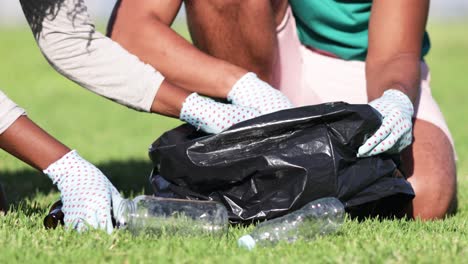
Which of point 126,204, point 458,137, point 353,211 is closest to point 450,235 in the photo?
point 353,211

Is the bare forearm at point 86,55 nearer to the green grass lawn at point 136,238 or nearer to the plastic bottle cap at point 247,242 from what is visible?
the green grass lawn at point 136,238

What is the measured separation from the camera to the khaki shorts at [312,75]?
4293 mm

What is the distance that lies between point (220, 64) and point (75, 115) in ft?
18.6

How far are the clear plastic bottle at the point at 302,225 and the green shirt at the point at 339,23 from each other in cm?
150

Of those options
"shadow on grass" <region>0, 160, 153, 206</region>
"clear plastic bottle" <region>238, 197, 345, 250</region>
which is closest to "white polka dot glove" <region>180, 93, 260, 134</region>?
"clear plastic bottle" <region>238, 197, 345, 250</region>

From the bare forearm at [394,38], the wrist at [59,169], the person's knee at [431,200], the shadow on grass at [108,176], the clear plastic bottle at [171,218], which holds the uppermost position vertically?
the bare forearm at [394,38]

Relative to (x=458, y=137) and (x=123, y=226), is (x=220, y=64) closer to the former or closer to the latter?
(x=123, y=226)

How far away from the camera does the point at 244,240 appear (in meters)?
2.73

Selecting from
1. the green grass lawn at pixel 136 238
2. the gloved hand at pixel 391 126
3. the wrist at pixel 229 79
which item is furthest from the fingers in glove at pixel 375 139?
the wrist at pixel 229 79

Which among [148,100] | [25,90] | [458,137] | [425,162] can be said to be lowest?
[25,90]

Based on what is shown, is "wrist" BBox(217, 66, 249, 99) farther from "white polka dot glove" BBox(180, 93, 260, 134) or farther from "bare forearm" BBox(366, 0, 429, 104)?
"bare forearm" BBox(366, 0, 429, 104)

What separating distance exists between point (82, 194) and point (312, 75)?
68.4 inches

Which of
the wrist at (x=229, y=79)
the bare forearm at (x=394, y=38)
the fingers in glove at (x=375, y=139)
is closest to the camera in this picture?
the fingers in glove at (x=375, y=139)

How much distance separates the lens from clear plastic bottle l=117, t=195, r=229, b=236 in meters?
2.91
